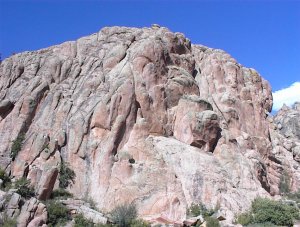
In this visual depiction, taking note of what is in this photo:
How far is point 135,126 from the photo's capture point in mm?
43688

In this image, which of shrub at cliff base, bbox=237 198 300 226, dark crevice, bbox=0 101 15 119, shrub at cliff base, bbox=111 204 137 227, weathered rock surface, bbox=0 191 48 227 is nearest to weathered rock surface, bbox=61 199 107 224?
shrub at cliff base, bbox=111 204 137 227

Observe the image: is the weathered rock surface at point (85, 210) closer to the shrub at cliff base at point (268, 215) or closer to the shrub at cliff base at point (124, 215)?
the shrub at cliff base at point (124, 215)

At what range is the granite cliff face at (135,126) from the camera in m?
40.3

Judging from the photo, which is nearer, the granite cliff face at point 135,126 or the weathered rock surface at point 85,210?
the weathered rock surface at point 85,210

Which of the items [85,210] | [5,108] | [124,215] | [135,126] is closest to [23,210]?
[85,210]

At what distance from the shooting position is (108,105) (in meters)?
44.0

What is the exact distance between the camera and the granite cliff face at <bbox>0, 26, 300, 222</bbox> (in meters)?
40.3

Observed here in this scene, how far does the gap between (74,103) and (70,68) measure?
544cm

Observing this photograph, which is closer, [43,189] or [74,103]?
[43,189]

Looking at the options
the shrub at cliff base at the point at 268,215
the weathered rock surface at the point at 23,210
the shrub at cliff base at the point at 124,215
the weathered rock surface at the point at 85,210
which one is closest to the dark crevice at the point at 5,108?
the weathered rock surface at the point at 85,210

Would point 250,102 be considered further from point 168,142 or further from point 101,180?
point 101,180

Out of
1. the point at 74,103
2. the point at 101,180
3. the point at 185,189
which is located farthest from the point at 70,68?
the point at 185,189

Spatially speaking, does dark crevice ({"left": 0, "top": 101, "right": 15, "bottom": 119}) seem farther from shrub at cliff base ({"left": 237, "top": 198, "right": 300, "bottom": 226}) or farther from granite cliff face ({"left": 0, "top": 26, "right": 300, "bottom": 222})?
shrub at cliff base ({"left": 237, "top": 198, "right": 300, "bottom": 226})

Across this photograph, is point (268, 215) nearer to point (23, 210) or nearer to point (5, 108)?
point (23, 210)
